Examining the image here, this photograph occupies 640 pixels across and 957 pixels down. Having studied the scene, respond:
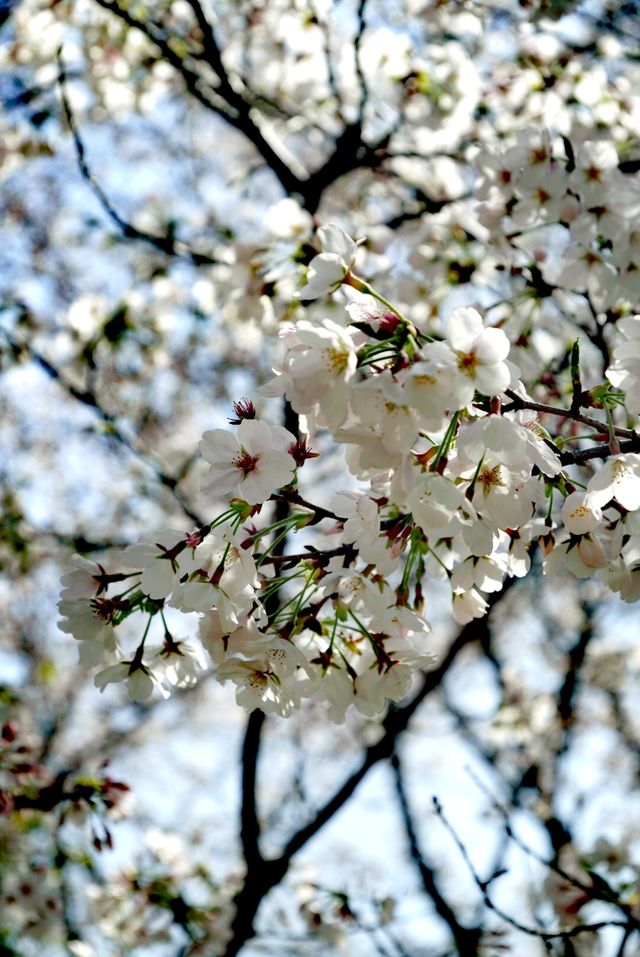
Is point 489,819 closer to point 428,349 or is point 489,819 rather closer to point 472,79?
point 472,79

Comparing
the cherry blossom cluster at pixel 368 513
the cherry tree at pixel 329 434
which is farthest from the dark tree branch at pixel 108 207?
the cherry blossom cluster at pixel 368 513

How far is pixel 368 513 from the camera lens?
1.58 m

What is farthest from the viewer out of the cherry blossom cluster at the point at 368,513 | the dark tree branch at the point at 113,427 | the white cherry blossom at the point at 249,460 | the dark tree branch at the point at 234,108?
the dark tree branch at the point at 113,427

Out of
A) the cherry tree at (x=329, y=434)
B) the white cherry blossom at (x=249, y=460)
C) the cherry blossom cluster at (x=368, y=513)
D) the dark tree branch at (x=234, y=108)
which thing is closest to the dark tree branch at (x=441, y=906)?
the cherry tree at (x=329, y=434)

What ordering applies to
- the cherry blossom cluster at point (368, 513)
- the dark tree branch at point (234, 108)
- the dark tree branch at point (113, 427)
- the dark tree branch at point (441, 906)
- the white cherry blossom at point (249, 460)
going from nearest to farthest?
the cherry blossom cluster at point (368, 513) → the white cherry blossom at point (249, 460) → the dark tree branch at point (441, 906) → the dark tree branch at point (234, 108) → the dark tree branch at point (113, 427)

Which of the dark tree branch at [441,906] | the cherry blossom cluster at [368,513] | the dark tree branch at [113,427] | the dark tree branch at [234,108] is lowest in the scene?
the cherry blossom cluster at [368,513]

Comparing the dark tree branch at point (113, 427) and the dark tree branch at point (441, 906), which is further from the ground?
the dark tree branch at point (113, 427)

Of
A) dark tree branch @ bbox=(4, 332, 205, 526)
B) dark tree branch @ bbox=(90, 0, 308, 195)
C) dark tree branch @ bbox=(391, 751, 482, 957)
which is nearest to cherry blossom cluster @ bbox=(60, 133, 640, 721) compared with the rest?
dark tree branch @ bbox=(391, 751, 482, 957)

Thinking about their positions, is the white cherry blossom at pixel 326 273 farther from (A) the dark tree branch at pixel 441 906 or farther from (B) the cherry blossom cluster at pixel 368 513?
(A) the dark tree branch at pixel 441 906

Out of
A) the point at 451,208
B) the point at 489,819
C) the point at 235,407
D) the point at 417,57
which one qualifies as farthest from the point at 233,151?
the point at 235,407

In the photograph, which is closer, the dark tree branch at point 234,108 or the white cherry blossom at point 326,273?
the white cherry blossom at point 326,273

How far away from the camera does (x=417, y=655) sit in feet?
5.85

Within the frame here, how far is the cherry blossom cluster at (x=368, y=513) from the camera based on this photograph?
4.48 feet

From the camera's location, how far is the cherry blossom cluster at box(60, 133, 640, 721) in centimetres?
137
